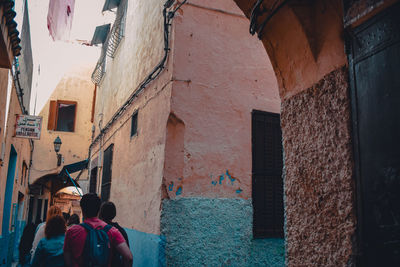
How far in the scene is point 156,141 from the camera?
5.64 m

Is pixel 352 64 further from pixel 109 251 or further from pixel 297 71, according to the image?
pixel 109 251

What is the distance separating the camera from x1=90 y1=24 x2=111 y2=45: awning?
1269 cm

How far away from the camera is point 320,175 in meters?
2.00

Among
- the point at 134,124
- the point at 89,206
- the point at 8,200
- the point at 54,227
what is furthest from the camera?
the point at 8,200

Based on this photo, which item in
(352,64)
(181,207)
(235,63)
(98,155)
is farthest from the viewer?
(98,155)

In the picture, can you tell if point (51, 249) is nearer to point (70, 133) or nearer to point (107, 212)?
point (107, 212)

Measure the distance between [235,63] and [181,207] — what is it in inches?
96.3

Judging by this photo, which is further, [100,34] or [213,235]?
[100,34]

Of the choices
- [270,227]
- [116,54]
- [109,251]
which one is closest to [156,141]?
[270,227]

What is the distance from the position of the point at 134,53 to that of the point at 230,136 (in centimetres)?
378

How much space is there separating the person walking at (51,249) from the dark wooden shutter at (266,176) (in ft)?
9.62

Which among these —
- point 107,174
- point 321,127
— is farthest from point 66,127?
point 321,127

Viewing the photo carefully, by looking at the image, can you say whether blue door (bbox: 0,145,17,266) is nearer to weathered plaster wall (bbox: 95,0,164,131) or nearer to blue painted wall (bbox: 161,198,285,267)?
weathered plaster wall (bbox: 95,0,164,131)

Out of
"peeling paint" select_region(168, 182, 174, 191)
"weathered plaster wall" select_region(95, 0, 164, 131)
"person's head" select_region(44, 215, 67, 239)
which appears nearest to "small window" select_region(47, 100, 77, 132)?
"weathered plaster wall" select_region(95, 0, 164, 131)
